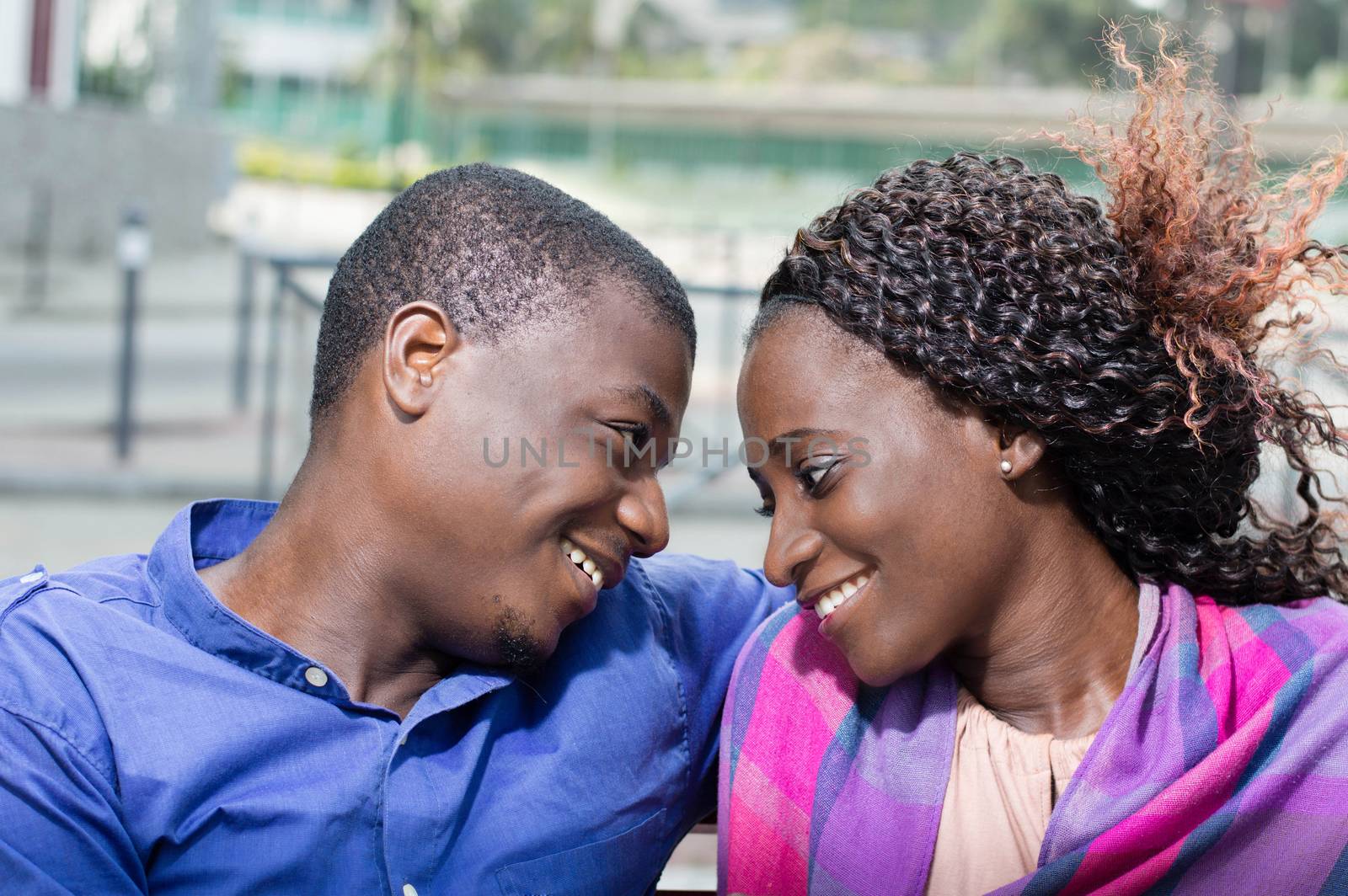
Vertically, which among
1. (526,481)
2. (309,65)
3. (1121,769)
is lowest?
(1121,769)

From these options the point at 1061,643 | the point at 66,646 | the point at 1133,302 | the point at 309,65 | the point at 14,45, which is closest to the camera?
the point at 66,646

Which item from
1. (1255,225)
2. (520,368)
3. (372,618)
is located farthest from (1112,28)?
(372,618)

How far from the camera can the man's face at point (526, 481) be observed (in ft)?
6.46

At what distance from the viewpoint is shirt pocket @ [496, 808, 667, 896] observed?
1.96 metres

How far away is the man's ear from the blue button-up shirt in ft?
1.30

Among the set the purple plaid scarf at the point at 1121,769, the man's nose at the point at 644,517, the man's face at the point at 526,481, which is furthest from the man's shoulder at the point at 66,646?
the purple plaid scarf at the point at 1121,769

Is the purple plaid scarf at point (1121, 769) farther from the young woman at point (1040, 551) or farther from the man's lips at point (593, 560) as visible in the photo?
the man's lips at point (593, 560)

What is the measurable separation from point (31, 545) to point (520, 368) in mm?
5068

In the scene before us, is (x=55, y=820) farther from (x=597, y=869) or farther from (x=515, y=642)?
(x=597, y=869)

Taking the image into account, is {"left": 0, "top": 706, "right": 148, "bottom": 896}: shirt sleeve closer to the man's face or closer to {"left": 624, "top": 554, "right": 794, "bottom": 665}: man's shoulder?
the man's face

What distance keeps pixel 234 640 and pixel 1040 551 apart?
3.97 feet

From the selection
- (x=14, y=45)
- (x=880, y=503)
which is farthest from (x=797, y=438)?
(x=14, y=45)

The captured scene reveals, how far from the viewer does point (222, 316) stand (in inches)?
618

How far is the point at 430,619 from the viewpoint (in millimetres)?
2047
